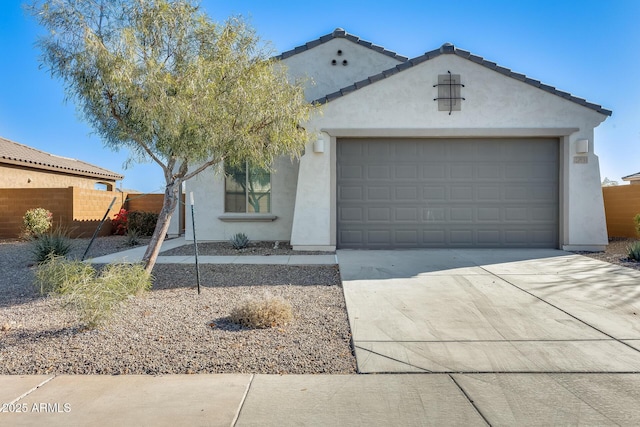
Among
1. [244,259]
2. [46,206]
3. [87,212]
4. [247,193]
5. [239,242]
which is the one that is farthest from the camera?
[87,212]

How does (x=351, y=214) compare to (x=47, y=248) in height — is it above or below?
above

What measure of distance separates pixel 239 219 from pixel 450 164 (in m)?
6.06

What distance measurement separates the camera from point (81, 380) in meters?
3.49

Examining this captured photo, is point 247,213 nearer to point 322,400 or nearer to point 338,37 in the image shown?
point 338,37

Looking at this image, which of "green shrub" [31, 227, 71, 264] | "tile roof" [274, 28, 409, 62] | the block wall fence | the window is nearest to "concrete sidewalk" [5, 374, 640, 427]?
"green shrub" [31, 227, 71, 264]

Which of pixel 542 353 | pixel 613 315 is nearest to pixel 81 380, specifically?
pixel 542 353

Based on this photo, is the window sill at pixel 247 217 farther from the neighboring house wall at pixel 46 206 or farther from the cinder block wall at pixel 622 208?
the cinder block wall at pixel 622 208

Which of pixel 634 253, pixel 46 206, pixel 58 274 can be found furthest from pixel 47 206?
pixel 634 253

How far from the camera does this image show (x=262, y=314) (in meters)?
4.73

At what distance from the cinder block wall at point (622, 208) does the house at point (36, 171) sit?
2266cm

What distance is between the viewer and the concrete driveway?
3855mm

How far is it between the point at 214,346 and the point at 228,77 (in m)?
3.97

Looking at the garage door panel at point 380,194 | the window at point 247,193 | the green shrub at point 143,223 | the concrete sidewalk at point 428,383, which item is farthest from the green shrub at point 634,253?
the green shrub at point 143,223

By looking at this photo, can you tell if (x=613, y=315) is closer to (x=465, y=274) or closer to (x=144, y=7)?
(x=465, y=274)
